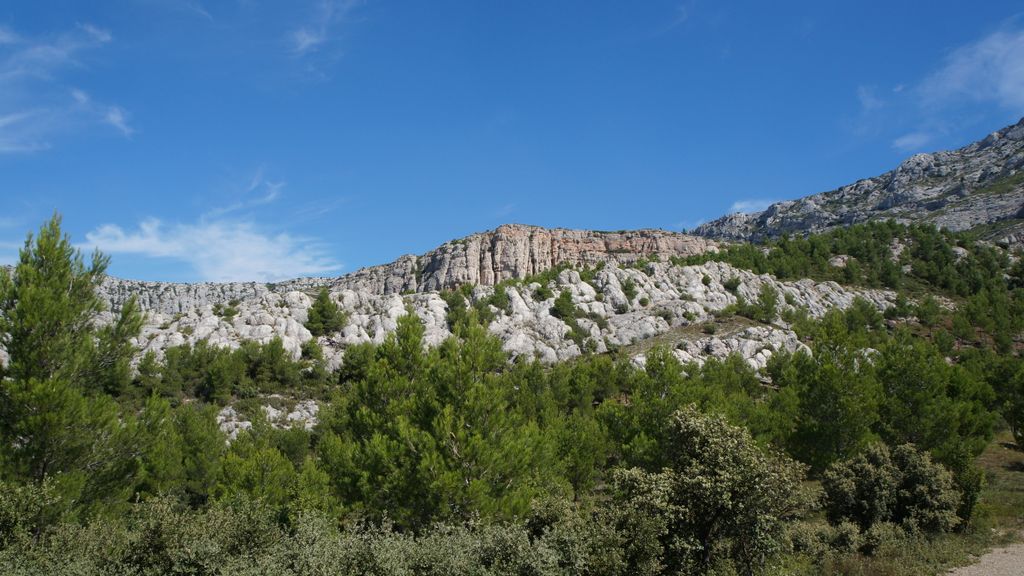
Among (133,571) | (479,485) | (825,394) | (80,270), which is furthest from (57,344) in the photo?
(825,394)

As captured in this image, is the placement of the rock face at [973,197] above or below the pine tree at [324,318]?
above

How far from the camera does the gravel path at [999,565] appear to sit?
69.6ft

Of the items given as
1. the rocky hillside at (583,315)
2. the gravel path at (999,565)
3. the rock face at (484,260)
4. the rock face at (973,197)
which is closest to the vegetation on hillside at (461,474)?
the gravel path at (999,565)

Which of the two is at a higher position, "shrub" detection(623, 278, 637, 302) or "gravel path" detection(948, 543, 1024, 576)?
"shrub" detection(623, 278, 637, 302)

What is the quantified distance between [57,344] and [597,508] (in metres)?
17.6

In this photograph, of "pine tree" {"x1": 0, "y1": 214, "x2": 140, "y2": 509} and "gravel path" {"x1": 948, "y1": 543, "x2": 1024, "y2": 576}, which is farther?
"gravel path" {"x1": 948, "y1": 543, "x2": 1024, "y2": 576}

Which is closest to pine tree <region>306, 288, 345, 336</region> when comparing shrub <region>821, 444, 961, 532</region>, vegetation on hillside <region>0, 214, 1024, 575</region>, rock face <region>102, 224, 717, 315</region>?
vegetation on hillside <region>0, 214, 1024, 575</region>

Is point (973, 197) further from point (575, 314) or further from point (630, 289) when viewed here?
point (575, 314)

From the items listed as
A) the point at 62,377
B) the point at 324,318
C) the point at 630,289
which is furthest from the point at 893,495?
the point at 630,289

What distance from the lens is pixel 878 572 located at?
21344mm

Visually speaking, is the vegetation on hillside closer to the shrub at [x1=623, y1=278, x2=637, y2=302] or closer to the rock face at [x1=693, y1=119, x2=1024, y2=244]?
the shrub at [x1=623, y1=278, x2=637, y2=302]

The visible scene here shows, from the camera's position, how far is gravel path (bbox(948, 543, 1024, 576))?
21203mm

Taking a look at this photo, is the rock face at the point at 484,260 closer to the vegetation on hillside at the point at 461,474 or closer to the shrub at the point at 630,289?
the shrub at the point at 630,289

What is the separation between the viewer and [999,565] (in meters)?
22.2
